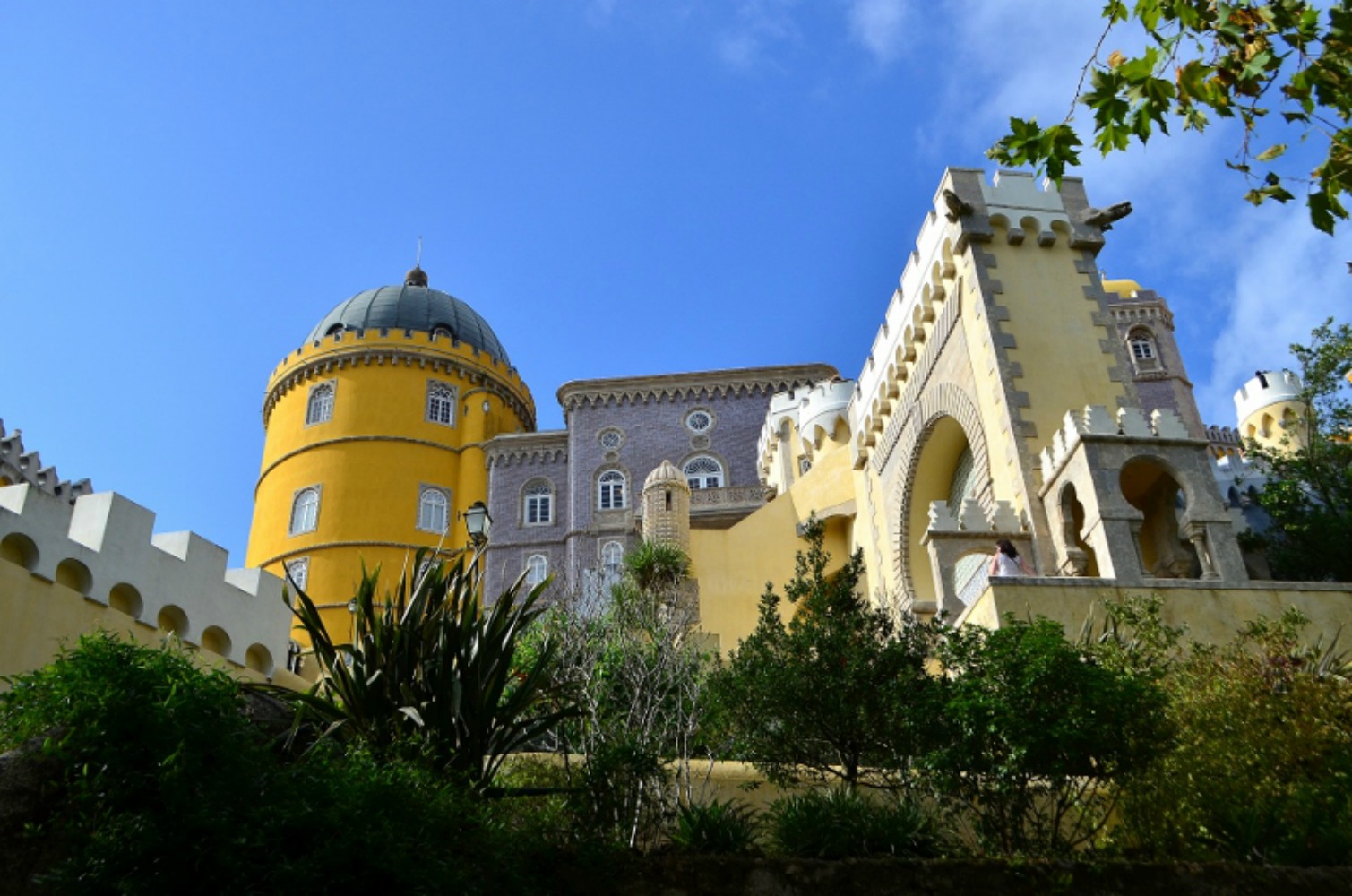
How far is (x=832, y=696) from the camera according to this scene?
30.0 ft

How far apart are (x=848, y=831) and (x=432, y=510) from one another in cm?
3144

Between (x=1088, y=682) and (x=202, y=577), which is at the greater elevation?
(x=202, y=577)

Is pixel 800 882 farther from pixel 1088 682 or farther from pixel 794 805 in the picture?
pixel 1088 682

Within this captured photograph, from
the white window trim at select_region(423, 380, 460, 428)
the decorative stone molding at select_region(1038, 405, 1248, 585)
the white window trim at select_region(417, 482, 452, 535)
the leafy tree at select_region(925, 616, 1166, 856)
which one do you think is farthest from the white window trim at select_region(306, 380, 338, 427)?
the leafy tree at select_region(925, 616, 1166, 856)

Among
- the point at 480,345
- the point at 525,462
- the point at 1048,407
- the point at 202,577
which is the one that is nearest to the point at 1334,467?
the point at 1048,407

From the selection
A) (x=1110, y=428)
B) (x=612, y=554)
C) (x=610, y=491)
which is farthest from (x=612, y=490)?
(x=1110, y=428)

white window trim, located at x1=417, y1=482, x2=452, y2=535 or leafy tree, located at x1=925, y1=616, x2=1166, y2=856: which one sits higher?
white window trim, located at x1=417, y1=482, x2=452, y2=535

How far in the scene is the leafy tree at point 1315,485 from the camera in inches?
689

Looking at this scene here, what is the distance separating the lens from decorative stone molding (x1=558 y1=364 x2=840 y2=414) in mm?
37656

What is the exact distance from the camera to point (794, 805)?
773 cm

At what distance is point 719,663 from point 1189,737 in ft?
17.1

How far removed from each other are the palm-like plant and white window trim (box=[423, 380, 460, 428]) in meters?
30.5

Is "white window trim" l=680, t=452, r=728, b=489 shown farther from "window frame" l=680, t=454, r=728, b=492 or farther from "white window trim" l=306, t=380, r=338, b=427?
"white window trim" l=306, t=380, r=338, b=427

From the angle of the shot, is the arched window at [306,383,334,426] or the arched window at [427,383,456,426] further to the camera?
the arched window at [427,383,456,426]
